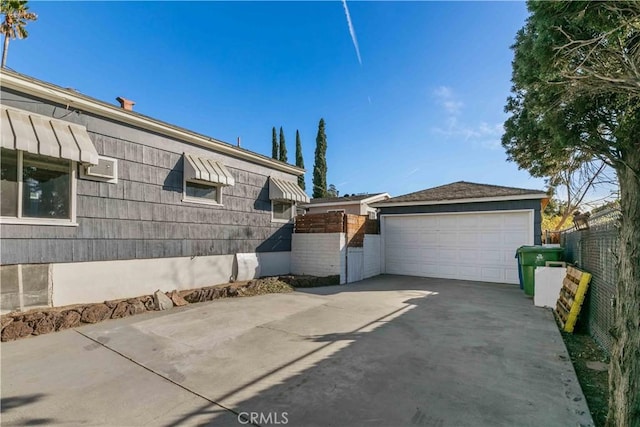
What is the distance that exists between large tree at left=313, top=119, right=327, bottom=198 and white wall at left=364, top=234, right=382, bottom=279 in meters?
18.2

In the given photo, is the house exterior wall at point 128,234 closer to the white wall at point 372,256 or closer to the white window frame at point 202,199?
the white window frame at point 202,199

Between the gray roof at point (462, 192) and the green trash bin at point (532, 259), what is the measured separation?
2692 mm

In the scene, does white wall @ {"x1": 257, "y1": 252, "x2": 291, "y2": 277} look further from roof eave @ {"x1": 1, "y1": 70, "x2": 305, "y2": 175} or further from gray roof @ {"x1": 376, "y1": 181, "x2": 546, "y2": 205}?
gray roof @ {"x1": 376, "y1": 181, "x2": 546, "y2": 205}

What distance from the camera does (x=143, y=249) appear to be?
7098mm

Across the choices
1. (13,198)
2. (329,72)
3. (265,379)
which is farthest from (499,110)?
(13,198)

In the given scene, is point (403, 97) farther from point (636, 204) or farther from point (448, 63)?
point (636, 204)

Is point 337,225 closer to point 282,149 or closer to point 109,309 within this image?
point 109,309

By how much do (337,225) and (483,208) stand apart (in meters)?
5.50

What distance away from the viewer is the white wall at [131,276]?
581 centimetres

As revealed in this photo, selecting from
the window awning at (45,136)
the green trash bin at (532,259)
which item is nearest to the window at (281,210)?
the window awning at (45,136)

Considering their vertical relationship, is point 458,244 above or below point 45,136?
below

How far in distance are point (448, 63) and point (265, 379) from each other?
9.56 meters

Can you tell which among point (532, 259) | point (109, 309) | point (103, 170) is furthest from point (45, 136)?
point (532, 259)

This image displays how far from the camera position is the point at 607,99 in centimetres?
250
